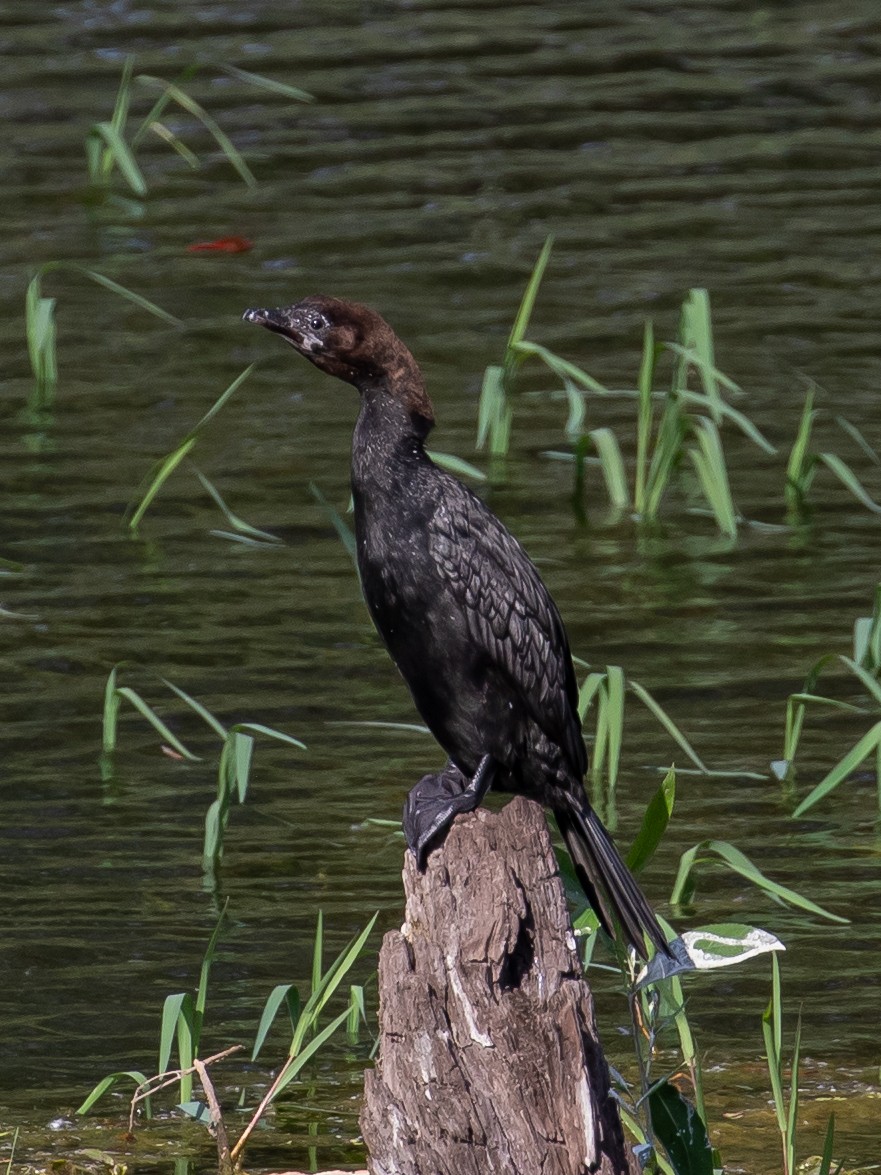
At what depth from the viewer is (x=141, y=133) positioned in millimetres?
9383

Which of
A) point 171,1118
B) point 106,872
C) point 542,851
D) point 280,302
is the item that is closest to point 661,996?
point 542,851

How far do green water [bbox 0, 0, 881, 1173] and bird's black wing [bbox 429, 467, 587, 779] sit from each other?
933mm

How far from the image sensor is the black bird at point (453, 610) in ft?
11.9

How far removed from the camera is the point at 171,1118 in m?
4.32

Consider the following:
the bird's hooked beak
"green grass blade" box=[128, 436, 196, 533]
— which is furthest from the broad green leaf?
"green grass blade" box=[128, 436, 196, 533]

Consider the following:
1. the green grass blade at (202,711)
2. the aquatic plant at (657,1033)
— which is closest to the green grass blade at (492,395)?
the green grass blade at (202,711)

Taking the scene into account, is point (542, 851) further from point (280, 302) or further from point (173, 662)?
point (280, 302)

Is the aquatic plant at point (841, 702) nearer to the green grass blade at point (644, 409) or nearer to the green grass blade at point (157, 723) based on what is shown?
the green grass blade at point (644, 409)

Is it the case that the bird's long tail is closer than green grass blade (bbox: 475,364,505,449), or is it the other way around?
the bird's long tail

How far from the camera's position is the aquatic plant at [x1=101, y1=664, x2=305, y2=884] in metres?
4.86

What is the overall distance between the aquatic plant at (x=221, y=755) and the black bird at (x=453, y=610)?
1065 millimetres

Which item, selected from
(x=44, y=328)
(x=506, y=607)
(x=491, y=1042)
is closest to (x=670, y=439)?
(x=44, y=328)

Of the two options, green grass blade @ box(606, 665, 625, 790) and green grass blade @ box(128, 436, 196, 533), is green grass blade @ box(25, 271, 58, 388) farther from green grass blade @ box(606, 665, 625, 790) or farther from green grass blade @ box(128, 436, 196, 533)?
green grass blade @ box(606, 665, 625, 790)

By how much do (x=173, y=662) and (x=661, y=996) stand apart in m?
3.08
